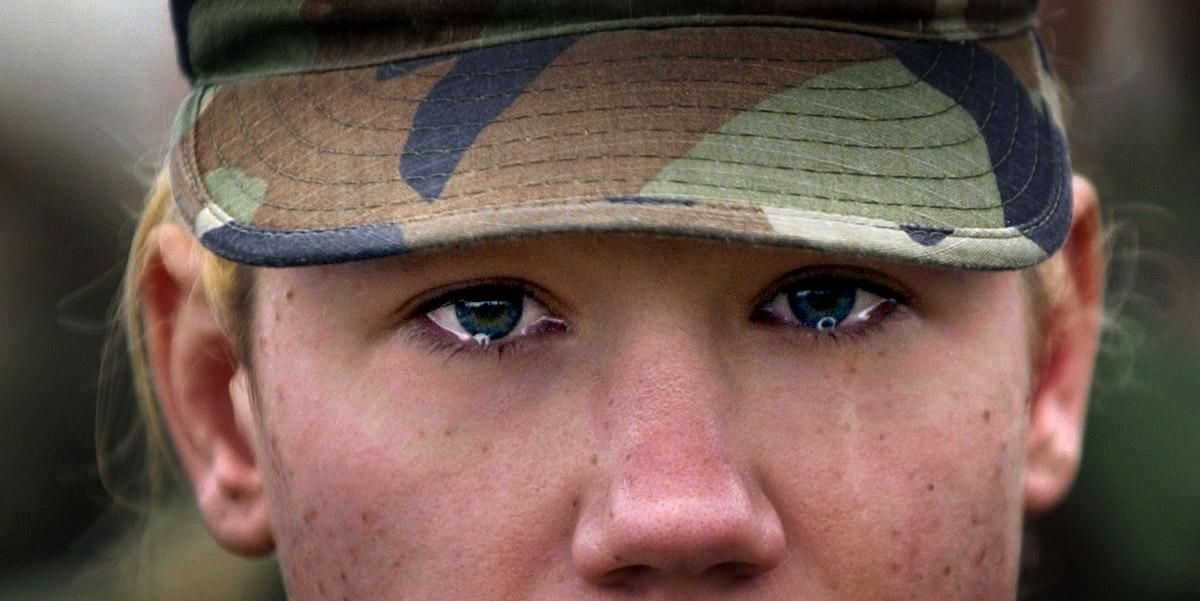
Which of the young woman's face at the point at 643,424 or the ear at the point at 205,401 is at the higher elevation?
the young woman's face at the point at 643,424

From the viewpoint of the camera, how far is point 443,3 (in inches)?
66.6

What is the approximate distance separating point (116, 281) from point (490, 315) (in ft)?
9.95

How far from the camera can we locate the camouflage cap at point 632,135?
1.55 metres

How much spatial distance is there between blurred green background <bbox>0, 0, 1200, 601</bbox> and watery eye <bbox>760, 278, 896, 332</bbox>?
4.05 feet

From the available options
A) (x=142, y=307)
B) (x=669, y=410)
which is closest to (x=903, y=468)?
(x=669, y=410)

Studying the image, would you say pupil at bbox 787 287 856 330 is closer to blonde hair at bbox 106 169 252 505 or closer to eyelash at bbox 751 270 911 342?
eyelash at bbox 751 270 911 342

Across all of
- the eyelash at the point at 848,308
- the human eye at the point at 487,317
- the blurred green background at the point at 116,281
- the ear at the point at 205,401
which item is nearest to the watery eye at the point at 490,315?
the human eye at the point at 487,317

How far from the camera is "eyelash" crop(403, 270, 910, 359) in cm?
171

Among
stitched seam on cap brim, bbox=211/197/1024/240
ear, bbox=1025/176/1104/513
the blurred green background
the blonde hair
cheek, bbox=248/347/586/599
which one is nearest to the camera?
stitched seam on cap brim, bbox=211/197/1024/240

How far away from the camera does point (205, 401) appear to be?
208 centimetres

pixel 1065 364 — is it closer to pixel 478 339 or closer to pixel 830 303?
pixel 830 303

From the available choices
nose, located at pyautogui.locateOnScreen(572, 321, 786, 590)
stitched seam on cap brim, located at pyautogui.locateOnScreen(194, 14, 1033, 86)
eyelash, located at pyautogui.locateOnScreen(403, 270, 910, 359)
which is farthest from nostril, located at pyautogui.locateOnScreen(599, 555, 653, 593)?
stitched seam on cap brim, located at pyautogui.locateOnScreen(194, 14, 1033, 86)

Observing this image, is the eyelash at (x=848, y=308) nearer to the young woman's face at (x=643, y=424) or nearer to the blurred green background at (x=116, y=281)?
the young woman's face at (x=643, y=424)

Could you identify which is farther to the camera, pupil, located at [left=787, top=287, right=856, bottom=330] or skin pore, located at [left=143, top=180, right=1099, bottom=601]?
pupil, located at [left=787, top=287, right=856, bottom=330]
